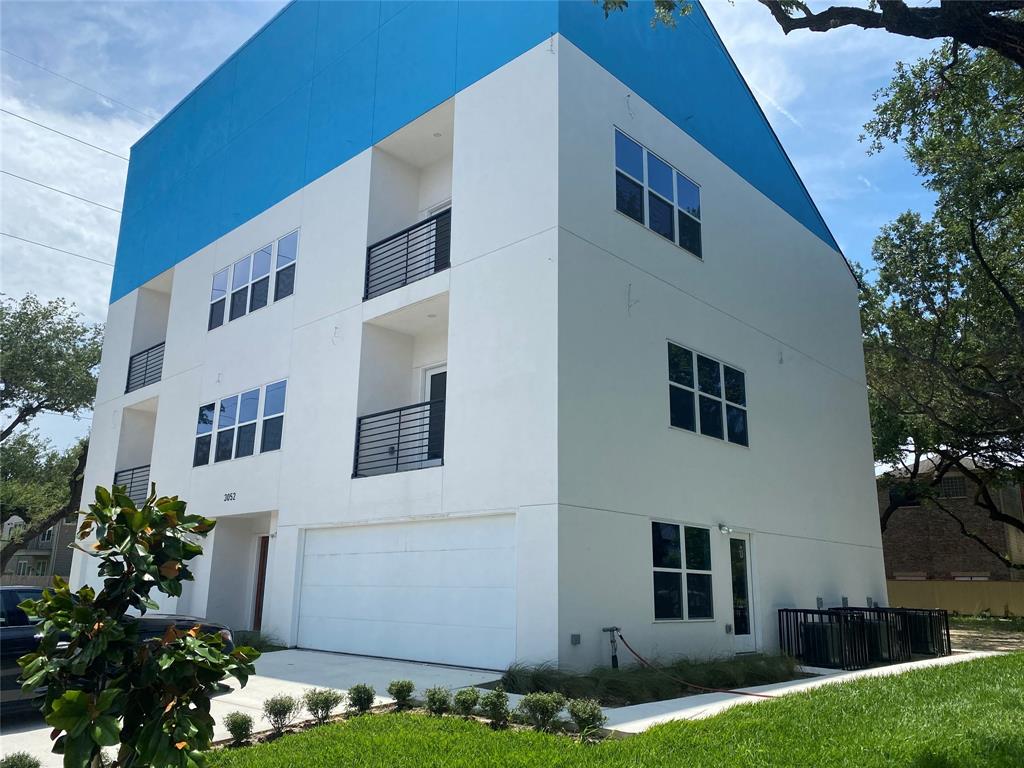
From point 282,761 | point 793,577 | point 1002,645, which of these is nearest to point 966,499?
point 1002,645

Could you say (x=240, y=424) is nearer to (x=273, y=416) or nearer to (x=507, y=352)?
(x=273, y=416)

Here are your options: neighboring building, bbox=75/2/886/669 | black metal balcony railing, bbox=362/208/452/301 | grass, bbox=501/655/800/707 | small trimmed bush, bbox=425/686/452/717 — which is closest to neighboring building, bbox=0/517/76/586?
neighboring building, bbox=75/2/886/669

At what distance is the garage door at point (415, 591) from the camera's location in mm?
11688

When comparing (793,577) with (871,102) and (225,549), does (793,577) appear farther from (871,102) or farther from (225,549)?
(225,549)

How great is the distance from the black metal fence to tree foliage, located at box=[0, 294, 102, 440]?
29.3m

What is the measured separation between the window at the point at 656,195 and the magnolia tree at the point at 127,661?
403 inches

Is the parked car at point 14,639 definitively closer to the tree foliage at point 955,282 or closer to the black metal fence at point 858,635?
the black metal fence at point 858,635

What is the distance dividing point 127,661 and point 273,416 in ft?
40.6

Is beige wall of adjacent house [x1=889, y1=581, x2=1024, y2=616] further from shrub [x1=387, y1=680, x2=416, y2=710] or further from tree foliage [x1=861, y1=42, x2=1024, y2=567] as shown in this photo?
shrub [x1=387, y1=680, x2=416, y2=710]

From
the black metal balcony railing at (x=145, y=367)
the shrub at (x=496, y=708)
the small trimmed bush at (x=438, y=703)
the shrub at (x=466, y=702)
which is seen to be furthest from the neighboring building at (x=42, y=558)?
the shrub at (x=496, y=708)

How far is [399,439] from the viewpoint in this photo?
14023mm

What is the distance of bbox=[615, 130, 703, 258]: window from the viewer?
1395 centimetres

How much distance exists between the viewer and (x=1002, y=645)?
18.6m

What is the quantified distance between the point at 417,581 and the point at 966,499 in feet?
106
